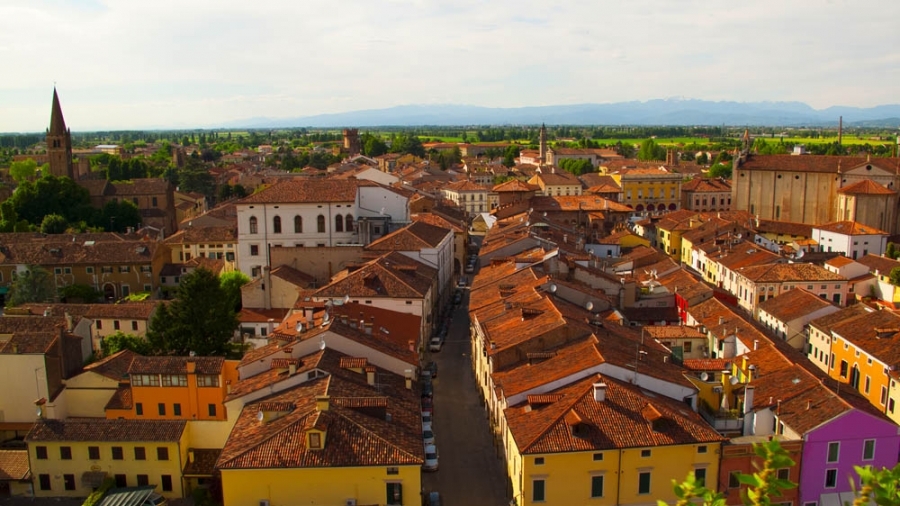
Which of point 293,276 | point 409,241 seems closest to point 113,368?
point 293,276

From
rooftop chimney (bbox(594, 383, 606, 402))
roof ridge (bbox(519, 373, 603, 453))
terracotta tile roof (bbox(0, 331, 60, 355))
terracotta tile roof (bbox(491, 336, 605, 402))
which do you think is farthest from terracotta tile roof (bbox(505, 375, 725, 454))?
terracotta tile roof (bbox(0, 331, 60, 355))

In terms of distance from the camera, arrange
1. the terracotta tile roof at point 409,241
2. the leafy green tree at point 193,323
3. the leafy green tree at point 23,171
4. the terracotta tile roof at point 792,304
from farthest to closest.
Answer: the leafy green tree at point 23,171 < the terracotta tile roof at point 409,241 < the terracotta tile roof at point 792,304 < the leafy green tree at point 193,323

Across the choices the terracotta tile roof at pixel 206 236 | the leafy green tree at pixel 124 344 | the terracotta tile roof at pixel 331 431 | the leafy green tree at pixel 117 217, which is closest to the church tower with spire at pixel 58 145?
the leafy green tree at pixel 117 217

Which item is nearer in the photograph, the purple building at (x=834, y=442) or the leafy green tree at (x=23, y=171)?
the purple building at (x=834, y=442)

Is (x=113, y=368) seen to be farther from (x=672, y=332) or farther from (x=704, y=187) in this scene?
(x=704, y=187)

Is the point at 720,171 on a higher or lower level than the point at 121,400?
higher

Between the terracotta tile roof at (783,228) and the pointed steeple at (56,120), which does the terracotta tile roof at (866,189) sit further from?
the pointed steeple at (56,120)

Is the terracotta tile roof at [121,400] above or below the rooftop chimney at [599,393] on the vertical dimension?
below

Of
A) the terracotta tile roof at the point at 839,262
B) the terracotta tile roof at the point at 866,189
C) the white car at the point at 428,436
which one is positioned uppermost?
the terracotta tile roof at the point at 866,189

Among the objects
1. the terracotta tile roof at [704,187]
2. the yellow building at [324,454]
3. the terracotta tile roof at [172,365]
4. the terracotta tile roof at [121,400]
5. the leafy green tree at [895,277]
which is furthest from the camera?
the terracotta tile roof at [704,187]
